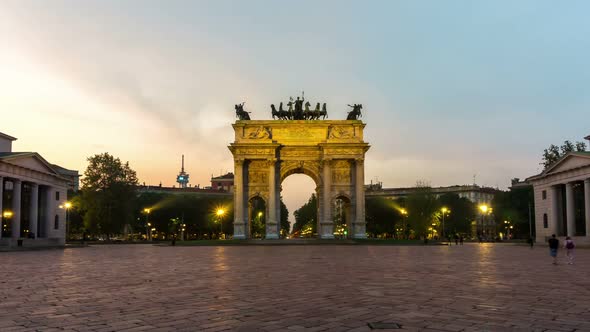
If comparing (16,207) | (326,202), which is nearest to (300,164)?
(326,202)

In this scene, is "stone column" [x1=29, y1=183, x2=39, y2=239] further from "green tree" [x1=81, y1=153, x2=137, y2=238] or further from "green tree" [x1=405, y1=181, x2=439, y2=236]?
"green tree" [x1=405, y1=181, x2=439, y2=236]

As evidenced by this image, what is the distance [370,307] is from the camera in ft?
34.8

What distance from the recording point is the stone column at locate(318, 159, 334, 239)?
227ft

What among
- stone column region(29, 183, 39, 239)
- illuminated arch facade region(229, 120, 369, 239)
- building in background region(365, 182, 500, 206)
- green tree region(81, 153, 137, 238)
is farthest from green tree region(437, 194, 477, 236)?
stone column region(29, 183, 39, 239)

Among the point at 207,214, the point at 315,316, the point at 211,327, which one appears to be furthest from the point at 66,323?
the point at 207,214

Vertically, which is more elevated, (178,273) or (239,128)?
(239,128)

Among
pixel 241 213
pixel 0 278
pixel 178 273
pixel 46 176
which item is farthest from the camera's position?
pixel 241 213

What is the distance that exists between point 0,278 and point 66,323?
10.2m

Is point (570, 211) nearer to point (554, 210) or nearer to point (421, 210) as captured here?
point (554, 210)

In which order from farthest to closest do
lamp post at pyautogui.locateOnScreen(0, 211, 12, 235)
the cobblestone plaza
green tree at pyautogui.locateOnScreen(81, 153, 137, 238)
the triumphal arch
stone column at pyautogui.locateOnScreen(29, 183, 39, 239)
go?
green tree at pyautogui.locateOnScreen(81, 153, 137, 238) → the triumphal arch → stone column at pyautogui.locateOnScreen(29, 183, 39, 239) → lamp post at pyautogui.locateOnScreen(0, 211, 12, 235) → the cobblestone plaza

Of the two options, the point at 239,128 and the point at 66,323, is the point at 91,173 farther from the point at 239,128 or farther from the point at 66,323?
the point at 66,323

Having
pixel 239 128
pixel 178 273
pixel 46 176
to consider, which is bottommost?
pixel 178 273

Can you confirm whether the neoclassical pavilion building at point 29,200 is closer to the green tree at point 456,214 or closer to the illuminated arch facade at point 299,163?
the illuminated arch facade at point 299,163

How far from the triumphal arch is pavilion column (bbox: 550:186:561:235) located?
22.4 metres
